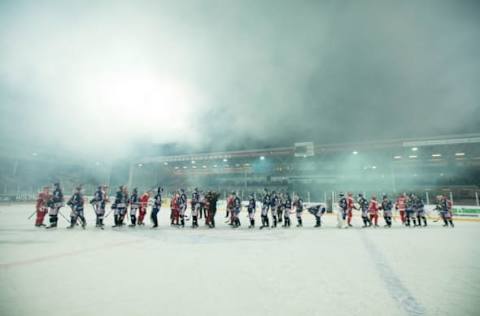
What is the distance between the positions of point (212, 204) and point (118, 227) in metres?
4.23

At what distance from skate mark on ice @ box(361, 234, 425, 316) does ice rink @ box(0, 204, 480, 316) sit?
0.05 feet

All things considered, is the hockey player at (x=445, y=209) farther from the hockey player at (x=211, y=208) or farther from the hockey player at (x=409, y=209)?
the hockey player at (x=211, y=208)

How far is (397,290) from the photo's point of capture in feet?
10.2

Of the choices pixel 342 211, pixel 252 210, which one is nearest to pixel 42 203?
pixel 252 210

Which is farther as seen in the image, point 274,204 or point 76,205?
point 274,204

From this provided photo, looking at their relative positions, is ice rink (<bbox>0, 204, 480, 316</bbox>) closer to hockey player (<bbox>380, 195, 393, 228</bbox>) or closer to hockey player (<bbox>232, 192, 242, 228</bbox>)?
hockey player (<bbox>232, 192, 242, 228</bbox>)

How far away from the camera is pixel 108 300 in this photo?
2.67m

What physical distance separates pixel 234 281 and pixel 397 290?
232 centimetres

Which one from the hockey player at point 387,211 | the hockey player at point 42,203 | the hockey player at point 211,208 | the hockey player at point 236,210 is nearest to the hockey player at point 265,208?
the hockey player at point 236,210

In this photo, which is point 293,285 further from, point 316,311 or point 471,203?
point 471,203

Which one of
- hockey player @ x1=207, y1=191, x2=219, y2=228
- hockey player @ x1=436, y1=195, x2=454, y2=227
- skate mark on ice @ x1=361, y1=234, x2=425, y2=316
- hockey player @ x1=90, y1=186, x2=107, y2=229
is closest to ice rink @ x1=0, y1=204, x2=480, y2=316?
skate mark on ice @ x1=361, y1=234, x2=425, y2=316

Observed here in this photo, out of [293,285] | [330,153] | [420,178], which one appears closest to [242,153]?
[330,153]

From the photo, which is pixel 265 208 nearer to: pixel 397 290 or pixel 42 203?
pixel 397 290

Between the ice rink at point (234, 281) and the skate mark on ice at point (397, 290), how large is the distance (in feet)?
0.05
